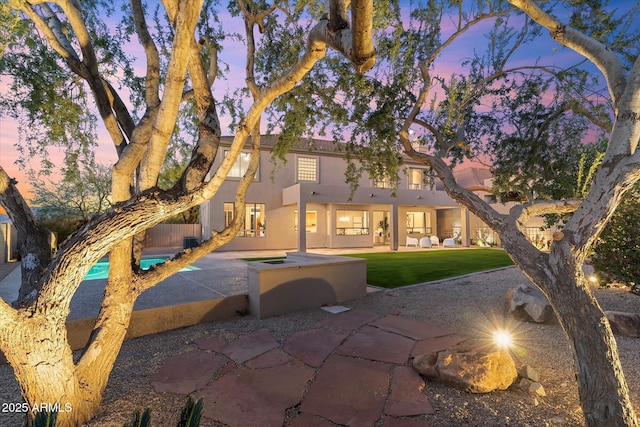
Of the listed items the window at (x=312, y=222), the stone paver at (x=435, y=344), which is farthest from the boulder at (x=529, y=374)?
the window at (x=312, y=222)

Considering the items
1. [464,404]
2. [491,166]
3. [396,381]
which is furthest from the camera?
[491,166]

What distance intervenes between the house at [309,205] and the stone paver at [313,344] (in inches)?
469

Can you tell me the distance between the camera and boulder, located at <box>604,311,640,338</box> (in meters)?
4.75

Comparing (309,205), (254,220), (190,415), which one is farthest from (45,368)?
(309,205)

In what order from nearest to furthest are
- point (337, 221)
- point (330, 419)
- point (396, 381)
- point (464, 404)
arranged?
point (330, 419) < point (464, 404) < point (396, 381) < point (337, 221)

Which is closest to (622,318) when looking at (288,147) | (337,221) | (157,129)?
(288,147)

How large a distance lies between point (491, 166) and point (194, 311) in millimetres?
7683

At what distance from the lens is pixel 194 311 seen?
18.5 ft

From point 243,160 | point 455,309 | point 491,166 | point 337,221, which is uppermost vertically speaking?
point 243,160

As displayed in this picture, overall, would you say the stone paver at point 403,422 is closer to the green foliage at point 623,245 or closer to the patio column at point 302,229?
the green foliage at point 623,245

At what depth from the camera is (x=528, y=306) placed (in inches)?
219

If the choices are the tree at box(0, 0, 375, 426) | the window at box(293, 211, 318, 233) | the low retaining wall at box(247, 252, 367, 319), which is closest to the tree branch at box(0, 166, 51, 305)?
the tree at box(0, 0, 375, 426)

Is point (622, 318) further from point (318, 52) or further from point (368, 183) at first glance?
point (368, 183)

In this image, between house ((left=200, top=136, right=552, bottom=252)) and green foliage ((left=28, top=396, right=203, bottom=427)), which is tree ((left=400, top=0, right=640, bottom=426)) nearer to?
green foliage ((left=28, top=396, right=203, bottom=427))
